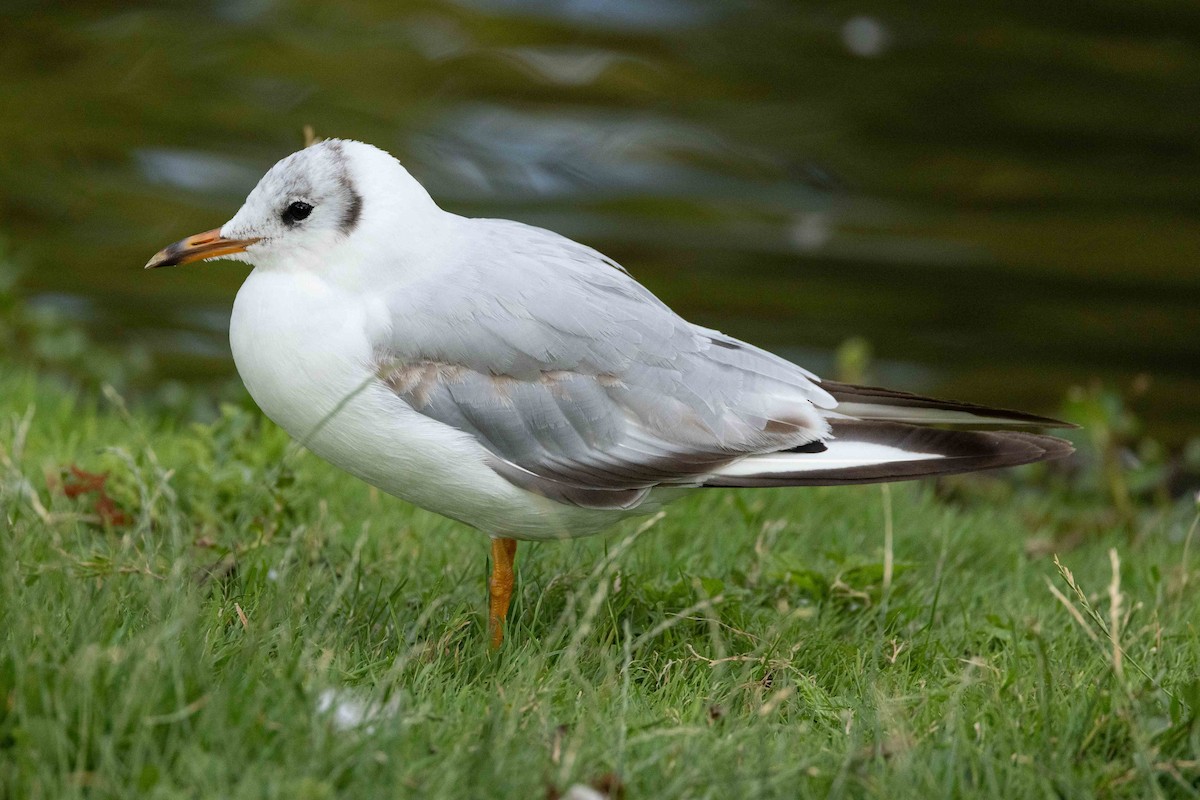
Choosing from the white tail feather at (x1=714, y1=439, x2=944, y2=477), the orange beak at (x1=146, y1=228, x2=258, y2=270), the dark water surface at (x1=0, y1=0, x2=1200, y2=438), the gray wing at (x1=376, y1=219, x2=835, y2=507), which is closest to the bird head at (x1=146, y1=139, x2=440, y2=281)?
the orange beak at (x1=146, y1=228, x2=258, y2=270)

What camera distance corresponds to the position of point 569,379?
3576mm

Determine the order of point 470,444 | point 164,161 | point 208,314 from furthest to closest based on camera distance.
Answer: point 164,161, point 208,314, point 470,444

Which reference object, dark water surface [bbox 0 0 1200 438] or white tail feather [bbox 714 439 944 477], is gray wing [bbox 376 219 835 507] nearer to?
white tail feather [bbox 714 439 944 477]

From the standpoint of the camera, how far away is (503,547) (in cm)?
373

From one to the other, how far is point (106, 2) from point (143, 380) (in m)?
4.71

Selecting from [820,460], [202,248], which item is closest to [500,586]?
[820,460]

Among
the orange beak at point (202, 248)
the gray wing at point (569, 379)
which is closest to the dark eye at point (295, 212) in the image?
the orange beak at point (202, 248)

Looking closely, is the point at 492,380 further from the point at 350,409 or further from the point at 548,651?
the point at 548,651

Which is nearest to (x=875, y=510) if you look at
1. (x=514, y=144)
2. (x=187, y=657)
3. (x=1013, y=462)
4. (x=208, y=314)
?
(x=1013, y=462)

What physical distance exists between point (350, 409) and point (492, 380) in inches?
13.6

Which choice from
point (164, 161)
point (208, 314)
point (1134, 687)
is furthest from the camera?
point (164, 161)

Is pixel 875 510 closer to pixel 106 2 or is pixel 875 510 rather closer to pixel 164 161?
pixel 164 161

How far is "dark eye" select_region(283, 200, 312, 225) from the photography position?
360 cm

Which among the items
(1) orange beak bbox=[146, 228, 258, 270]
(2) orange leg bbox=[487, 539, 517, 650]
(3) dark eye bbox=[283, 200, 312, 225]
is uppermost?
(3) dark eye bbox=[283, 200, 312, 225]
